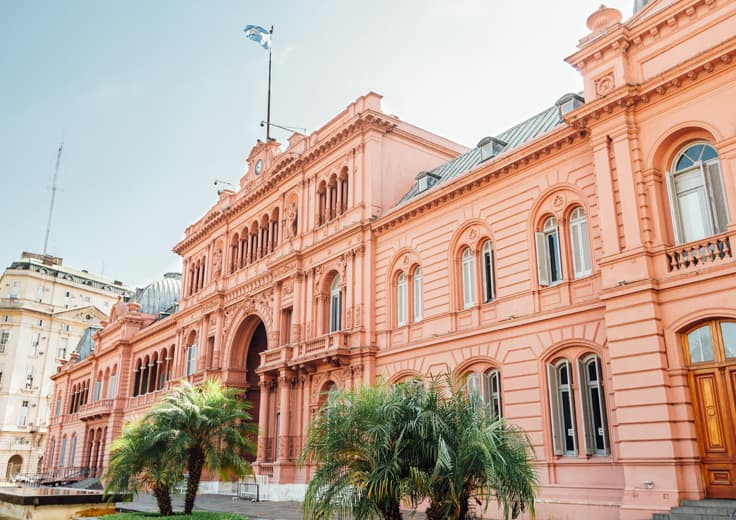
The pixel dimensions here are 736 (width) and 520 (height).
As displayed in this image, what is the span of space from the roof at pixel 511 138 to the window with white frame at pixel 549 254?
364 cm

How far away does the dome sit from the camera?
6356cm

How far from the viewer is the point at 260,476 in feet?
104

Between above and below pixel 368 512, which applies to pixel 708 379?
above

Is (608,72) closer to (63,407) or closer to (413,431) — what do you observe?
(413,431)

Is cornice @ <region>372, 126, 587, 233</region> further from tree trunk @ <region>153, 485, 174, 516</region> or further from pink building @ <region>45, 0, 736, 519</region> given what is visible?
tree trunk @ <region>153, 485, 174, 516</region>

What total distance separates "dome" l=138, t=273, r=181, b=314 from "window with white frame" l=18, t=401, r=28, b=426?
31.6 metres

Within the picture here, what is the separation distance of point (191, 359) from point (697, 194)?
3530cm

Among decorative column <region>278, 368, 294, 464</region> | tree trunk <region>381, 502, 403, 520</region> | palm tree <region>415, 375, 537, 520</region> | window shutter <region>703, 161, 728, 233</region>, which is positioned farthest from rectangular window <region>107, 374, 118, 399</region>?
window shutter <region>703, 161, 728, 233</region>

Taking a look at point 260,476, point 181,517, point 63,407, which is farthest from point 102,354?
point 181,517

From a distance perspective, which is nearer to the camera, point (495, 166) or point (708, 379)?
point (708, 379)

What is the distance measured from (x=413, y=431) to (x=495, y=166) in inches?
553

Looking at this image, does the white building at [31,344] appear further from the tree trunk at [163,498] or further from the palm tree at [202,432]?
the palm tree at [202,432]

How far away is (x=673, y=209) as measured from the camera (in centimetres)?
1772

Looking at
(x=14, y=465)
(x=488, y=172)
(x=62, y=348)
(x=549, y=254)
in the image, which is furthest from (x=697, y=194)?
(x=14, y=465)
